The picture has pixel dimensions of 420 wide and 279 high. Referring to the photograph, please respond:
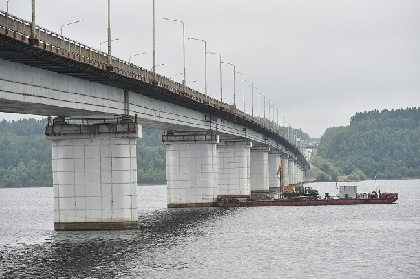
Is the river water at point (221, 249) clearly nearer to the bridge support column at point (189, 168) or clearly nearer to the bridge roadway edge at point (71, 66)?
the bridge roadway edge at point (71, 66)

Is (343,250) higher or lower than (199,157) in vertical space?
lower

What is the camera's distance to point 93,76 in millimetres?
61469

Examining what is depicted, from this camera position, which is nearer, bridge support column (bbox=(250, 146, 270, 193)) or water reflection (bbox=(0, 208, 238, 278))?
water reflection (bbox=(0, 208, 238, 278))

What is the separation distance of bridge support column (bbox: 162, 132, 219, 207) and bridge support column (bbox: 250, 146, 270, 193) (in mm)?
58178

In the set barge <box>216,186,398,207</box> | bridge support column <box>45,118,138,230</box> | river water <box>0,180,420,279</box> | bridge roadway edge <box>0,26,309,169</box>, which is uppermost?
bridge roadway edge <box>0,26,309,169</box>

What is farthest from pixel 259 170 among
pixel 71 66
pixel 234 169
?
pixel 71 66

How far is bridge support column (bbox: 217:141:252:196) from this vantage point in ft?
432

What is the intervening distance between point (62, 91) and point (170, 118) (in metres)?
29.8

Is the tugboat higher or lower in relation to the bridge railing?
lower

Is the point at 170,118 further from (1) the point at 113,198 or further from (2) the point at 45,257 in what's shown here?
(2) the point at 45,257

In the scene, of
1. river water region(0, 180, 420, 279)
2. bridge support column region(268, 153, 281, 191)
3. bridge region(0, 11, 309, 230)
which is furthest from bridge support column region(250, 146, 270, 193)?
river water region(0, 180, 420, 279)

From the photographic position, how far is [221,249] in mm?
60125

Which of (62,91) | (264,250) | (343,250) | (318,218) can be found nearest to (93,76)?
(62,91)

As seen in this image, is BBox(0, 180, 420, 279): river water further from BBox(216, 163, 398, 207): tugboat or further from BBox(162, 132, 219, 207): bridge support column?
BBox(216, 163, 398, 207): tugboat
